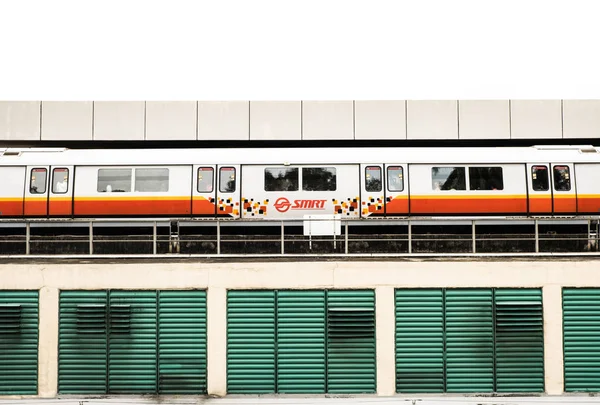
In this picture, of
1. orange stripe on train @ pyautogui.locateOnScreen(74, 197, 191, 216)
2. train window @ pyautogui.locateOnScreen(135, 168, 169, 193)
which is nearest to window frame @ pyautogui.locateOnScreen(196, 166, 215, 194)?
orange stripe on train @ pyautogui.locateOnScreen(74, 197, 191, 216)

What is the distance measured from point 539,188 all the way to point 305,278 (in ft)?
30.2

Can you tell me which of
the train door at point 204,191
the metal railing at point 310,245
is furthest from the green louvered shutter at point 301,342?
the train door at point 204,191

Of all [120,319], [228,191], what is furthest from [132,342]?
[228,191]

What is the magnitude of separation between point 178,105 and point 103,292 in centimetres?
979

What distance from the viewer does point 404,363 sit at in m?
13.6

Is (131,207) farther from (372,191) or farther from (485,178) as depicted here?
(485,178)

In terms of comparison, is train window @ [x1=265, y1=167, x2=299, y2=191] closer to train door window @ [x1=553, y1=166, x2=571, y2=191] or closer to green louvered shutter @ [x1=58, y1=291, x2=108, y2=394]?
green louvered shutter @ [x1=58, y1=291, x2=108, y2=394]

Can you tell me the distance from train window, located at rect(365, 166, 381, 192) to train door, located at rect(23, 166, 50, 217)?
10.0 m

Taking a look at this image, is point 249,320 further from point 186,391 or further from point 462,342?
point 462,342

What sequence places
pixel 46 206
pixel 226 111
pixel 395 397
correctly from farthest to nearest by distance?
pixel 226 111 → pixel 46 206 → pixel 395 397

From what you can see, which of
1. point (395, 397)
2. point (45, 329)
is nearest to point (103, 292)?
point (45, 329)

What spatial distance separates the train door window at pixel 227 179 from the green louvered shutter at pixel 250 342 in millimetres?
5637

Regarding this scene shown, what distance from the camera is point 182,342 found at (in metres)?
13.6

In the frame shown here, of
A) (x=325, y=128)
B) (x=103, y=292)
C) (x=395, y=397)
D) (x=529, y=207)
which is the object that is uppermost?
(x=325, y=128)
